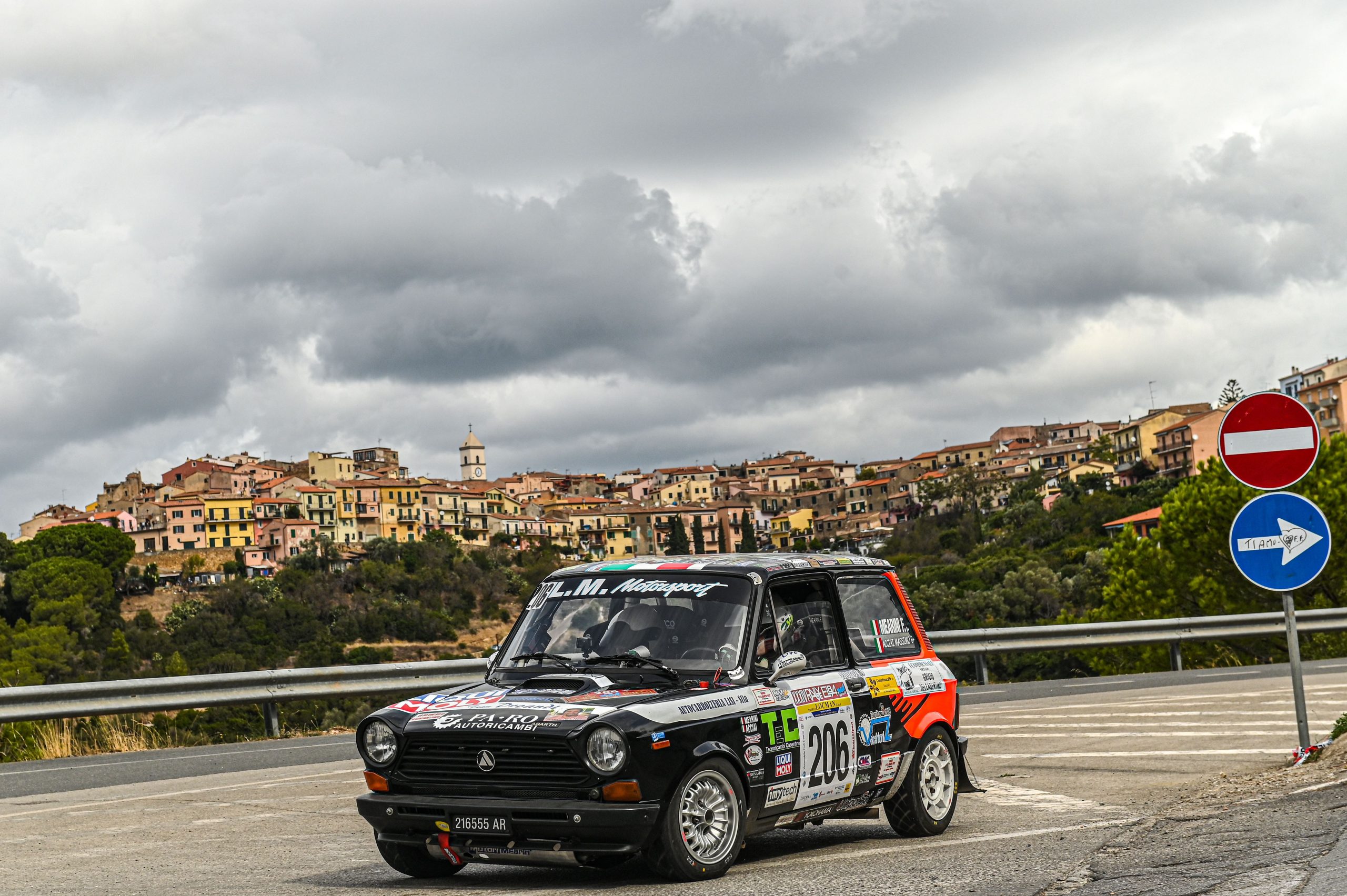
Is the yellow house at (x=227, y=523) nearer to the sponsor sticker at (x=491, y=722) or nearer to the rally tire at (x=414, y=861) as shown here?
the rally tire at (x=414, y=861)

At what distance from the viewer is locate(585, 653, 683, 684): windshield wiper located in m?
7.62

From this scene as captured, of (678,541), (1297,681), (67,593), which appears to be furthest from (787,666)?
(678,541)

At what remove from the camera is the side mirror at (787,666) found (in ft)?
25.6

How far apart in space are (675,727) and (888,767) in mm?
1897

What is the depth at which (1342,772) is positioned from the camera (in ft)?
31.6

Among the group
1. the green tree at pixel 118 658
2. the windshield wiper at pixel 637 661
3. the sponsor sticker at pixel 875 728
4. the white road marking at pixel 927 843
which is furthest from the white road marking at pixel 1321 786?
the green tree at pixel 118 658

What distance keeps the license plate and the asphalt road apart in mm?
438

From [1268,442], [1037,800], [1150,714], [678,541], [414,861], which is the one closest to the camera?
[414,861]

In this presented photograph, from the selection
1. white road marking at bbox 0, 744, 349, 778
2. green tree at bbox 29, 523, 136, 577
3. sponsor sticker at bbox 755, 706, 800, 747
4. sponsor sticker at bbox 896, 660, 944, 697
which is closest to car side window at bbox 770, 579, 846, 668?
sponsor sticker at bbox 755, 706, 800, 747

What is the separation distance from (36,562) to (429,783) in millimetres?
150891

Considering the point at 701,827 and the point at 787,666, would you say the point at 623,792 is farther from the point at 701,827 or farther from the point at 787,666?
the point at 787,666

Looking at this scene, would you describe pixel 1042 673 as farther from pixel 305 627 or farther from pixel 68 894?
pixel 305 627

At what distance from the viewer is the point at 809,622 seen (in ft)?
27.6

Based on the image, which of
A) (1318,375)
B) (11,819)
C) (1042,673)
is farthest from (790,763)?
(1318,375)
